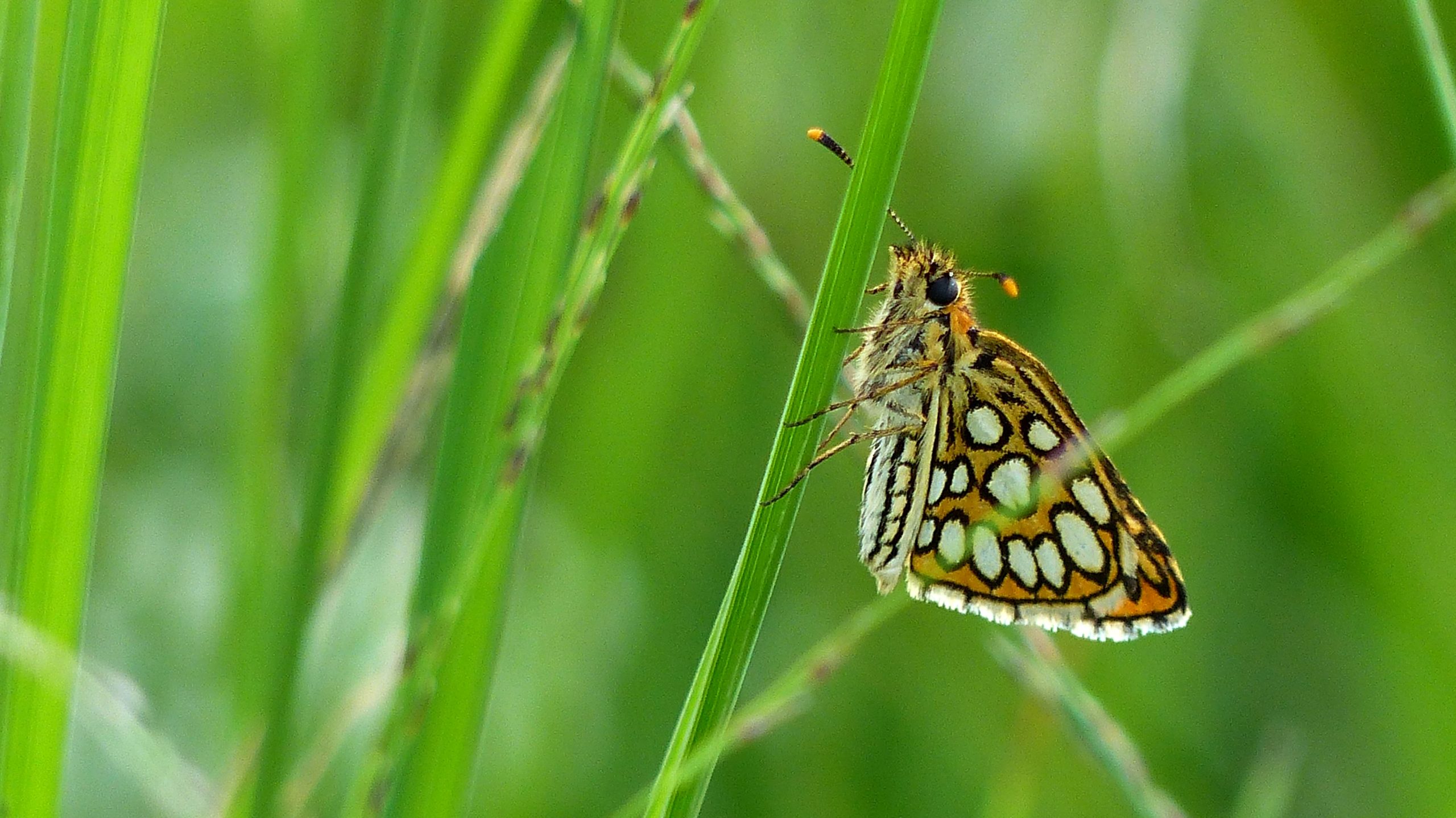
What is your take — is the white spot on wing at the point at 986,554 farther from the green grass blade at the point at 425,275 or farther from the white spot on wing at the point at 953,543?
the green grass blade at the point at 425,275

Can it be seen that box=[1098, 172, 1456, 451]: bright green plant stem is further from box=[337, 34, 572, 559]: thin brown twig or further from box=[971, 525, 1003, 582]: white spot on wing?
box=[337, 34, 572, 559]: thin brown twig

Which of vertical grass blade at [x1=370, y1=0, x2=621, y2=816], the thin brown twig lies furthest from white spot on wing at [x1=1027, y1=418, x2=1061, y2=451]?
vertical grass blade at [x1=370, y1=0, x2=621, y2=816]

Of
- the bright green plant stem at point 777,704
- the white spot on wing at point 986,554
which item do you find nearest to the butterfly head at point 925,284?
the white spot on wing at point 986,554

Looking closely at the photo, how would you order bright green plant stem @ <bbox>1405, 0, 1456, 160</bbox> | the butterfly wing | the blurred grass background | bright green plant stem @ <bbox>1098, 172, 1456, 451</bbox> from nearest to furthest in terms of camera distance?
bright green plant stem @ <bbox>1405, 0, 1456, 160</bbox>, bright green plant stem @ <bbox>1098, 172, 1456, 451</bbox>, the butterfly wing, the blurred grass background

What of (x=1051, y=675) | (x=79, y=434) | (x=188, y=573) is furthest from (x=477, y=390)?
(x=188, y=573)

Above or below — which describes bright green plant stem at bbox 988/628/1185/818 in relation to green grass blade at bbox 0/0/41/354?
below

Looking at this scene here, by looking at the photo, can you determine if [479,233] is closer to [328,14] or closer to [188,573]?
[328,14]
